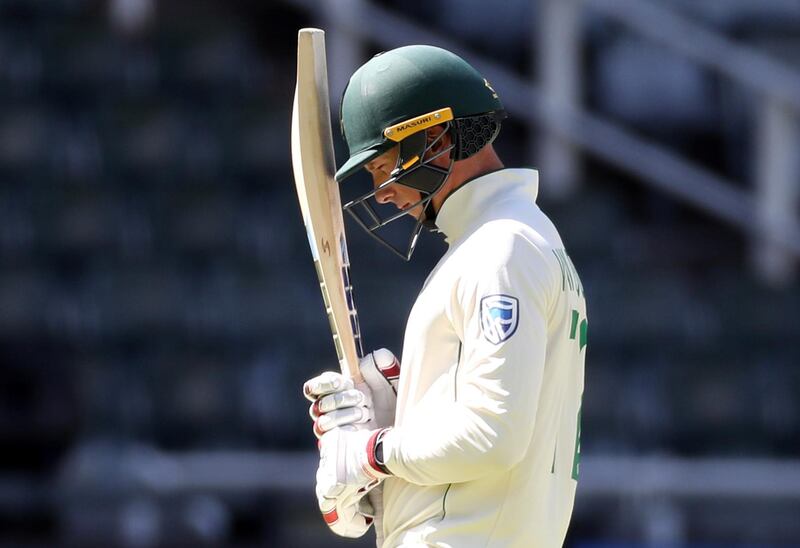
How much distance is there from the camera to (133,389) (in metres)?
5.91

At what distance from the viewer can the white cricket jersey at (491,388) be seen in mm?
2082

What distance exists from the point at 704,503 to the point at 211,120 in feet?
9.33

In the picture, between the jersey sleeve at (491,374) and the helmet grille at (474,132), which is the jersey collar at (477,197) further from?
the jersey sleeve at (491,374)

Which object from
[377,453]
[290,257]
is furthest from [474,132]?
[290,257]

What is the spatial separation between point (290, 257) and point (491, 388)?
4.40m

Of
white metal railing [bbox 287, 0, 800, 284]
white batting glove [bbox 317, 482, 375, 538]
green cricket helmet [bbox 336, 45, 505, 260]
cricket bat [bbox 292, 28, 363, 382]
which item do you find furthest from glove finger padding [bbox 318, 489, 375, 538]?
white metal railing [bbox 287, 0, 800, 284]

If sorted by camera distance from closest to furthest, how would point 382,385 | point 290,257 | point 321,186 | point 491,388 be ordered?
1. point 491,388
2. point 382,385
3. point 321,186
4. point 290,257

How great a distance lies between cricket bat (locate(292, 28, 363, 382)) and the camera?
256 centimetres

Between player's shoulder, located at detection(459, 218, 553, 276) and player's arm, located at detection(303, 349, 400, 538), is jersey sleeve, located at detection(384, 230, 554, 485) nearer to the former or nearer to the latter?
player's shoulder, located at detection(459, 218, 553, 276)

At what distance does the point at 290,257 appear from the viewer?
6430 mm

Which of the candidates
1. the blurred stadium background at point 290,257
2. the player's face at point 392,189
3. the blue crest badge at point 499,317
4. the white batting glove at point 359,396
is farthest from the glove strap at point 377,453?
the blurred stadium background at point 290,257

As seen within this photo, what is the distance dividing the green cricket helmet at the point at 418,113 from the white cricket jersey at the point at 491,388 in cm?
Answer: 6

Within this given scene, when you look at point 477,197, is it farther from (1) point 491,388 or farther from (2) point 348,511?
(2) point 348,511

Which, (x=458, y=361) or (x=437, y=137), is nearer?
(x=458, y=361)
